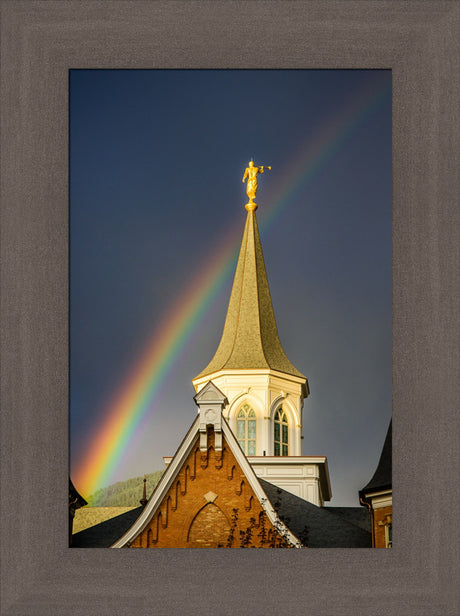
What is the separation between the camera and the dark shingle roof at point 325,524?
3879 millimetres

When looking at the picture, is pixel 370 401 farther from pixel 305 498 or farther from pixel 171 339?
pixel 171 339

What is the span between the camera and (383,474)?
13.0 ft

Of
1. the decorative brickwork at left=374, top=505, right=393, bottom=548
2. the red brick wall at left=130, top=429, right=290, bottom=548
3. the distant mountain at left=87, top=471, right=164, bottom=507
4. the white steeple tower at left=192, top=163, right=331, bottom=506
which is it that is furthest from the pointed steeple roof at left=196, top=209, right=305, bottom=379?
the decorative brickwork at left=374, top=505, right=393, bottom=548

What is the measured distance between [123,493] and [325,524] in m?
1.04

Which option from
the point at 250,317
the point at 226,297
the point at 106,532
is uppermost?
the point at 226,297

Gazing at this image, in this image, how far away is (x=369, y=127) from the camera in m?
4.23

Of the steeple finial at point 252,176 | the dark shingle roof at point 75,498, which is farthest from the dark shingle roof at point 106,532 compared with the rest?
the steeple finial at point 252,176

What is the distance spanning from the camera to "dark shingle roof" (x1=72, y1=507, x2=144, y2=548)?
3871 mm

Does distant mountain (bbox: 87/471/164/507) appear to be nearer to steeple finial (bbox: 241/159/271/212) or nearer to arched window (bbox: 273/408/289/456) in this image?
arched window (bbox: 273/408/289/456)

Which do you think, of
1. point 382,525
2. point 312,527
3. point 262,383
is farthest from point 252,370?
point 382,525

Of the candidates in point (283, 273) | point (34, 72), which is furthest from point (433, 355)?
point (34, 72)

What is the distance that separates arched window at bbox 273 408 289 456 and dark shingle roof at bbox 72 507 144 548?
0.83 m

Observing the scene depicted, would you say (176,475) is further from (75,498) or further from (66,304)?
(66,304)

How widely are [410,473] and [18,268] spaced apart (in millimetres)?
2142
